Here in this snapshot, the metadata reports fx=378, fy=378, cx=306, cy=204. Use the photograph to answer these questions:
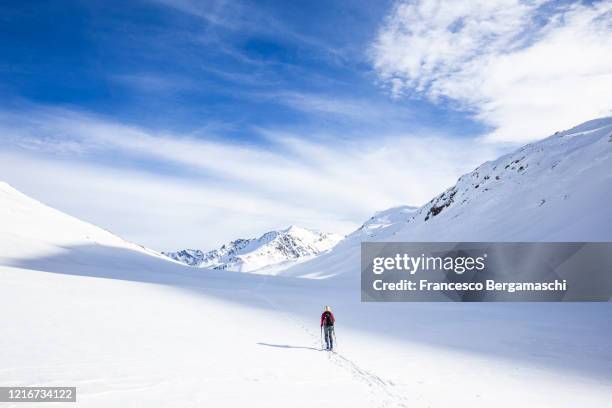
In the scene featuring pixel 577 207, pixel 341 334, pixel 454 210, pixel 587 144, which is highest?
pixel 587 144

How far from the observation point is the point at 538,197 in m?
66.3

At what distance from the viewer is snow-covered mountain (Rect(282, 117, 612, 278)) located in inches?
1842

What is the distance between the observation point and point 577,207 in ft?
163

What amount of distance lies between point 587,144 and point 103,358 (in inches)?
3612

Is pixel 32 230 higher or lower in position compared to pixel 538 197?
lower

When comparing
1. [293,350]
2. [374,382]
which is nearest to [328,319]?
[293,350]

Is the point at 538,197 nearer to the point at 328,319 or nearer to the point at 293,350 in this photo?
the point at 328,319

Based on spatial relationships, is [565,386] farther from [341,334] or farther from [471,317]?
[471,317]

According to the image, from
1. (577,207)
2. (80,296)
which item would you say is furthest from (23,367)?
(577,207)

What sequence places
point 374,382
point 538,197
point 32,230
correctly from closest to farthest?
point 374,382 < point 538,197 < point 32,230

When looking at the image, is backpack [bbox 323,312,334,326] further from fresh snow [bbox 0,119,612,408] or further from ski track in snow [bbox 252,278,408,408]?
fresh snow [bbox 0,119,612,408]

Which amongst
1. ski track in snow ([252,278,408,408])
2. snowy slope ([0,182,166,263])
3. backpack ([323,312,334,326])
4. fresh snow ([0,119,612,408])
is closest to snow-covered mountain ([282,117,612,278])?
fresh snow ([0,119,612,408])

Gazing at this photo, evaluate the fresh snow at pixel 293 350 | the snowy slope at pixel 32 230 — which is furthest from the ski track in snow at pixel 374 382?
the snowy slope at pixel 32 230

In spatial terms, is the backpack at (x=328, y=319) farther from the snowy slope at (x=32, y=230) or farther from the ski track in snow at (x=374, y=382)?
the snowy slope at (x=32, y=230)
